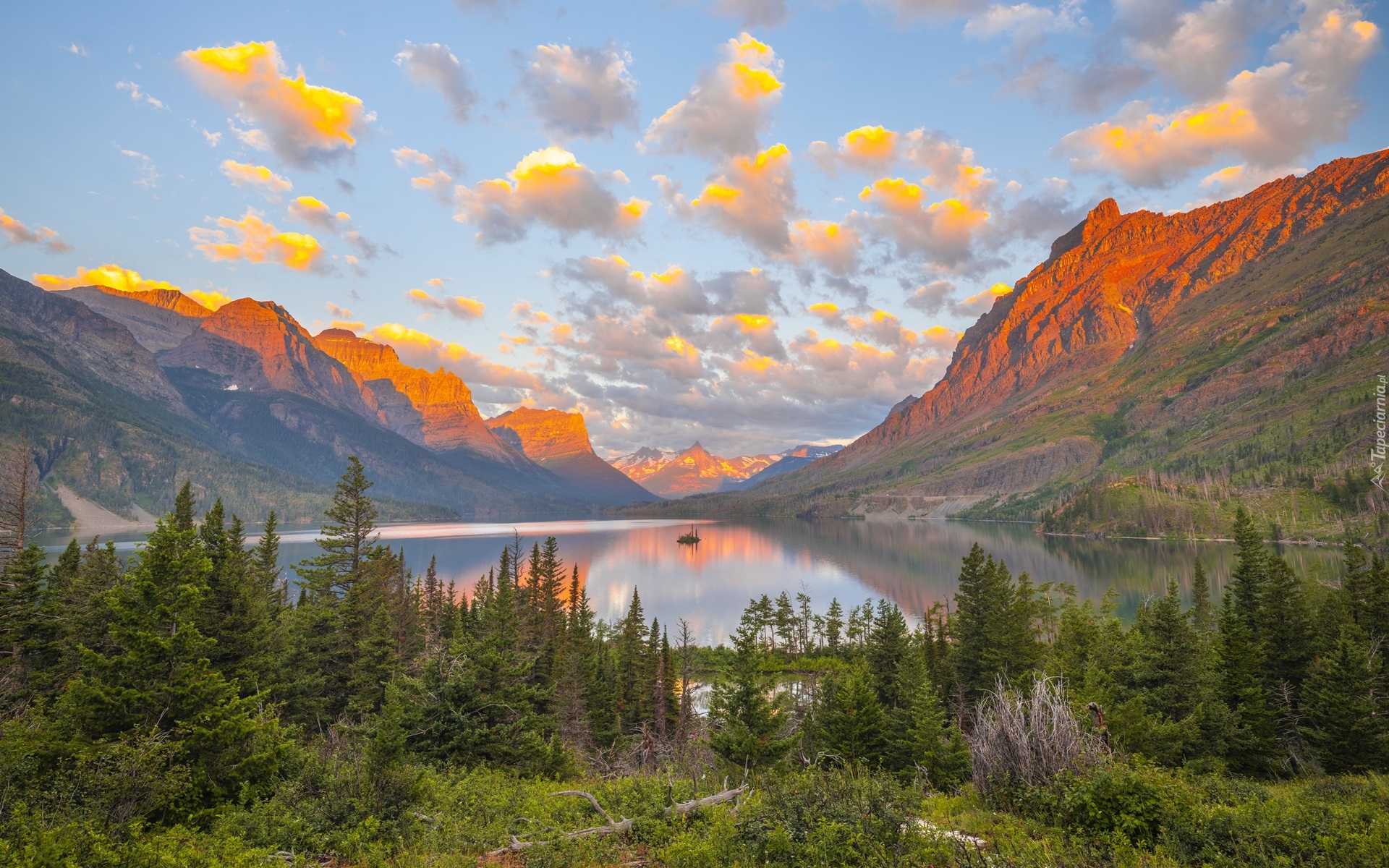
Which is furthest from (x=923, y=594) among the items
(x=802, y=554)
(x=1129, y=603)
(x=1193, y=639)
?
(x=1193, y=639)

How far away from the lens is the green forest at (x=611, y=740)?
10312 millimetres

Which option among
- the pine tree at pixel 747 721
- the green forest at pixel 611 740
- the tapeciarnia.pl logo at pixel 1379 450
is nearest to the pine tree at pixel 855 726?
the green forest at pixel 611 740

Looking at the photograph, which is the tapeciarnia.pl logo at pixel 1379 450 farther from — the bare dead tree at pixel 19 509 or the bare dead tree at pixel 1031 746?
the bare dead tree at pixel 19 509

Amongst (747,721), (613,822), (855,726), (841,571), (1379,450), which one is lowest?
(841,571)

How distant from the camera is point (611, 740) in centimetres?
4525

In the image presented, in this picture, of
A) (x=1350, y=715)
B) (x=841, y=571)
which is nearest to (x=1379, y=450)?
(x=841, y=571)

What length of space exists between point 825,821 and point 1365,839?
25.8ft

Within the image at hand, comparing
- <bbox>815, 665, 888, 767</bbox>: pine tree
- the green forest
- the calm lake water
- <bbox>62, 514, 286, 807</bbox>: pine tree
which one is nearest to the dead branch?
the green forest

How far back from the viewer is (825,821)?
33.6 ft

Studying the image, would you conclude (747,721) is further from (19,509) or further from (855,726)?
(19,509)

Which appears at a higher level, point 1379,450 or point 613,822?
point 1379,450

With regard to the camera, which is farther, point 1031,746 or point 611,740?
point 611,740

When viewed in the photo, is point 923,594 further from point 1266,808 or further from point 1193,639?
point 1266,808

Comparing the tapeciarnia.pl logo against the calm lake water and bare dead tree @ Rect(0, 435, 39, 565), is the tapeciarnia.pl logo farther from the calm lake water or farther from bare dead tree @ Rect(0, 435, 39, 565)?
Answer: bare dead tree @ Rect(0, 435, 39, 565)
